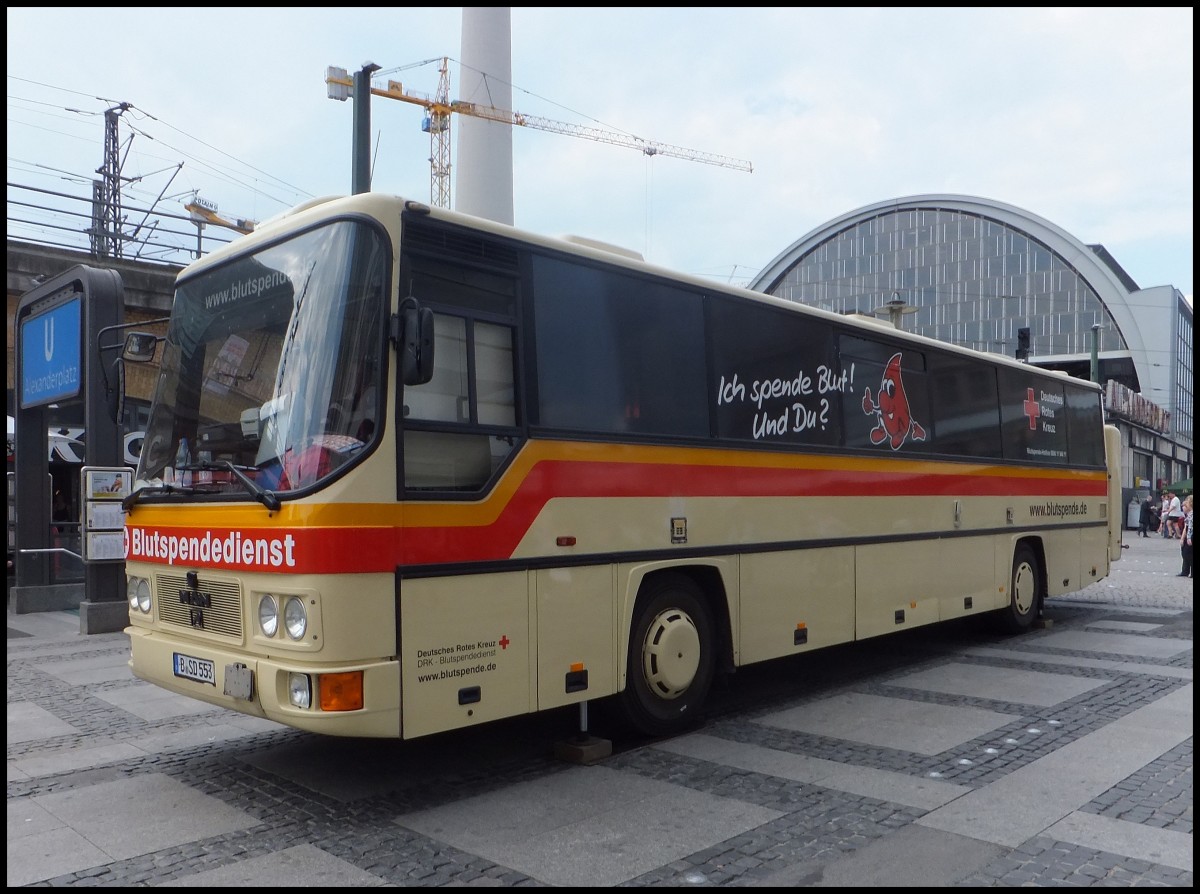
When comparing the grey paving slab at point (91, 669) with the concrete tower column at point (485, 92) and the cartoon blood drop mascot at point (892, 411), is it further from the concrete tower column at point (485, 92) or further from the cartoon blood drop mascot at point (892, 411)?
the concrete tower column at point (485, 92)

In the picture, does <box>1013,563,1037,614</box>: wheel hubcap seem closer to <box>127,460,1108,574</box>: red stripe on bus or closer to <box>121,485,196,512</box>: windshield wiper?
<box>127,460,1108,574</box>: red stripe on bus

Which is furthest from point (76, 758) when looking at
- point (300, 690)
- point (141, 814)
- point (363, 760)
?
point (300, 690)

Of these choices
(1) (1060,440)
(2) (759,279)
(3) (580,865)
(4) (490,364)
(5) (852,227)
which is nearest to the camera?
(3) (580,865)

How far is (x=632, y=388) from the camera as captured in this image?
6.86 m

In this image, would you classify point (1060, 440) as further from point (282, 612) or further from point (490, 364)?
point (282, 612)

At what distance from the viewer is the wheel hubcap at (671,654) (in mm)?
6902

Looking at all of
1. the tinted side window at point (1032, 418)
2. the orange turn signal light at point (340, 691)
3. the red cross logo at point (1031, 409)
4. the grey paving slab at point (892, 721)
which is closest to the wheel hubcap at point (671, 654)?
the grey paving slab at point (892, 721)

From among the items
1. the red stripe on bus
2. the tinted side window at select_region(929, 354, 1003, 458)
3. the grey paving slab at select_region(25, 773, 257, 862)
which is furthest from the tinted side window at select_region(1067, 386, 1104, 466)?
the grey paving slab at select_region(25, 773, 257, 862)

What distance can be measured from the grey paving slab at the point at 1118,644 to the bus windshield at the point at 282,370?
8922 mm

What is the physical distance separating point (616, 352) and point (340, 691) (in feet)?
9.48

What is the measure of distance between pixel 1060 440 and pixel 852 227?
278 ft

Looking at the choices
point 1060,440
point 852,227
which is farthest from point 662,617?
point 852,227

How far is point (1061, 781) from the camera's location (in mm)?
5988

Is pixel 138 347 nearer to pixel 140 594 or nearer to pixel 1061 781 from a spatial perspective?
pixel 140 594
